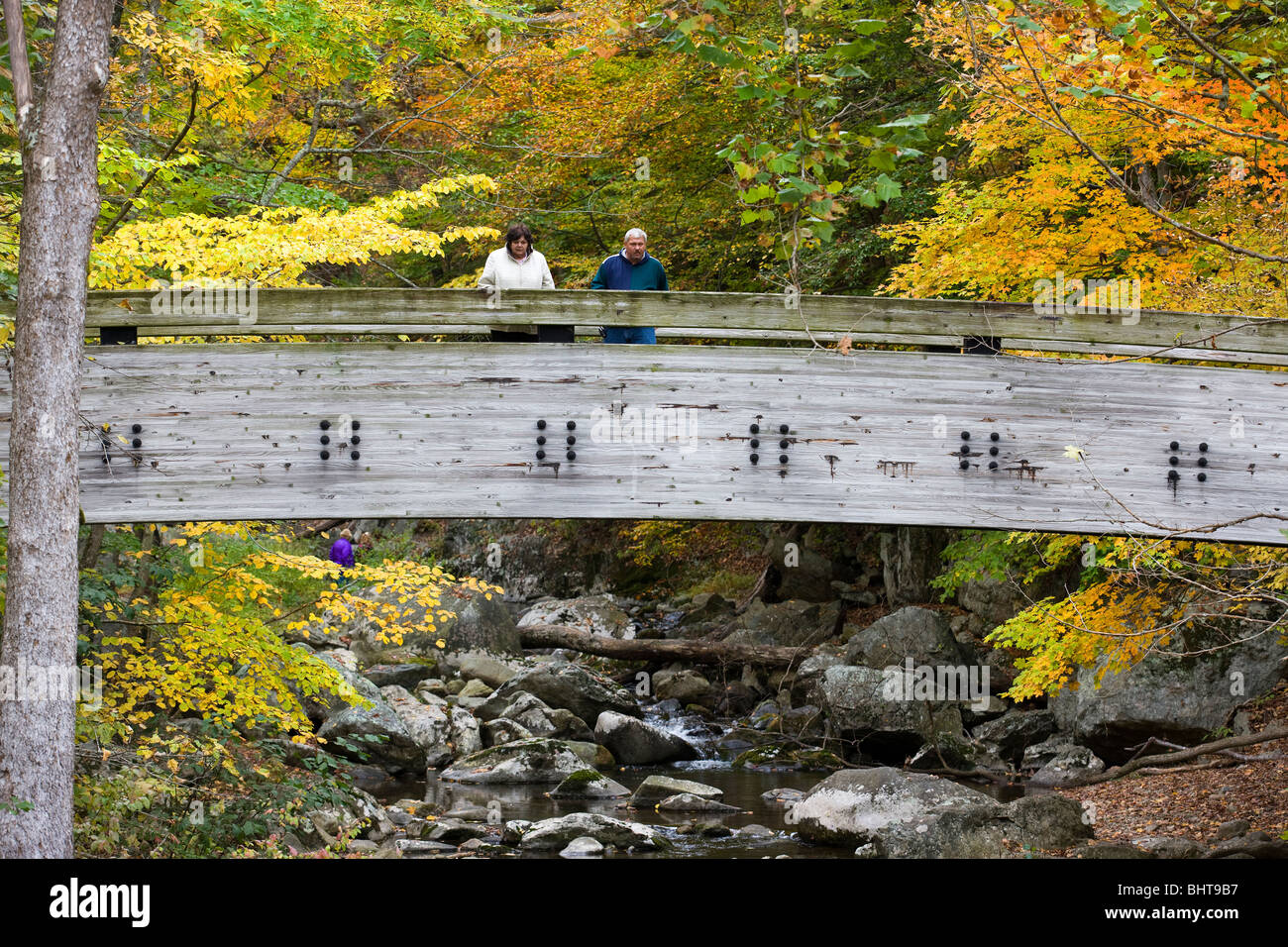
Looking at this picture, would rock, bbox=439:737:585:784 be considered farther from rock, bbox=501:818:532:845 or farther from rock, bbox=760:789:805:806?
rock, bbox=760:789:805:806

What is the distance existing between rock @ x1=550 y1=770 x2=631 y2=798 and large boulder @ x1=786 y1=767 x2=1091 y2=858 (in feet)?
7.38

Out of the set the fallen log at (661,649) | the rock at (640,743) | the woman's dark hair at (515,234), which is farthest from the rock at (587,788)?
the woman's dark hair at (515,234)

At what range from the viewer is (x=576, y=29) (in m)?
15.8

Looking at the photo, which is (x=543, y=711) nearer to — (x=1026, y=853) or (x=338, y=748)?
(x=338, y=748)

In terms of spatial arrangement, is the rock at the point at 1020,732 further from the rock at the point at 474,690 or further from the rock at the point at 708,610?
the rock at the point at 708,610

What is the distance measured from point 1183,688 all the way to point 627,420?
873 cm

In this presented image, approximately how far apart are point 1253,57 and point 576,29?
10.3 metres

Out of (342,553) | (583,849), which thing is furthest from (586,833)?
(342,553)

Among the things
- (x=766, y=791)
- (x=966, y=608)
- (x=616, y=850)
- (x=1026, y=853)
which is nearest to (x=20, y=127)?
(x=616, y=850)

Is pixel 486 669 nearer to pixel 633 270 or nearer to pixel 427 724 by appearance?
pixel 427 724

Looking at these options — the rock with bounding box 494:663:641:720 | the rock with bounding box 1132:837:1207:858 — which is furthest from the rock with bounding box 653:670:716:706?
the rock with bounding box 1132:837:1207:858

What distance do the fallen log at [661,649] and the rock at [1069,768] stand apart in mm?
4816

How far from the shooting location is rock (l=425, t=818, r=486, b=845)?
11.4 meters

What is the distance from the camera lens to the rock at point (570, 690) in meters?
17.2
